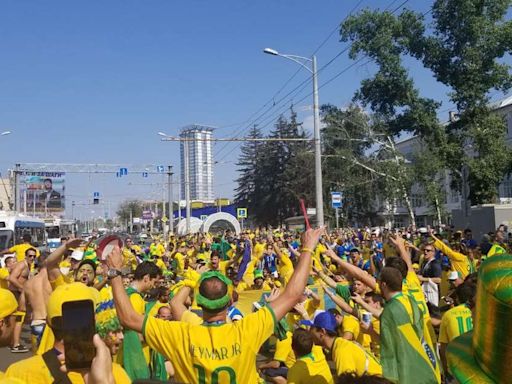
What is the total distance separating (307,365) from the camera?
459cm

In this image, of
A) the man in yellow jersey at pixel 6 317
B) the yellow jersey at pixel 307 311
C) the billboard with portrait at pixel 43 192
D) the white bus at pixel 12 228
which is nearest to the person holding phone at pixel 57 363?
the man in yellow jersey at pixel 6 317

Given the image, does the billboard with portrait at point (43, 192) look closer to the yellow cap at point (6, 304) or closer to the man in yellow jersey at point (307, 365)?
the man in yellow jersey at point (307, 365)

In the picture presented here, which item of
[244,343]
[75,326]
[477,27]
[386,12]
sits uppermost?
[386,12]

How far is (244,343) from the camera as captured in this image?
3166mm

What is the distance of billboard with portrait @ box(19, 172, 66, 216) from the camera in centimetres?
7806

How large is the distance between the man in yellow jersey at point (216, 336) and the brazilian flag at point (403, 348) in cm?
101

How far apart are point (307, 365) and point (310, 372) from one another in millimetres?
75

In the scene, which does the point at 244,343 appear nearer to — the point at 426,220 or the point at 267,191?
the point at 267,191

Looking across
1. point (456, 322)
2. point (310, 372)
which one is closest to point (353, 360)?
point (310, 372)

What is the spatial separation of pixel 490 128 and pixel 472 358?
86.7 ft

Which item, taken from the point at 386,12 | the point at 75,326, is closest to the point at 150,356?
the point at 75,326

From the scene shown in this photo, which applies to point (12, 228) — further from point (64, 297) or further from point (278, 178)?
point (278, 178)

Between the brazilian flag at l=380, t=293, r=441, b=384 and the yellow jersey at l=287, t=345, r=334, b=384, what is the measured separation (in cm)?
75

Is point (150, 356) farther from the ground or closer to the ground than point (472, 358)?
closer to the ground
